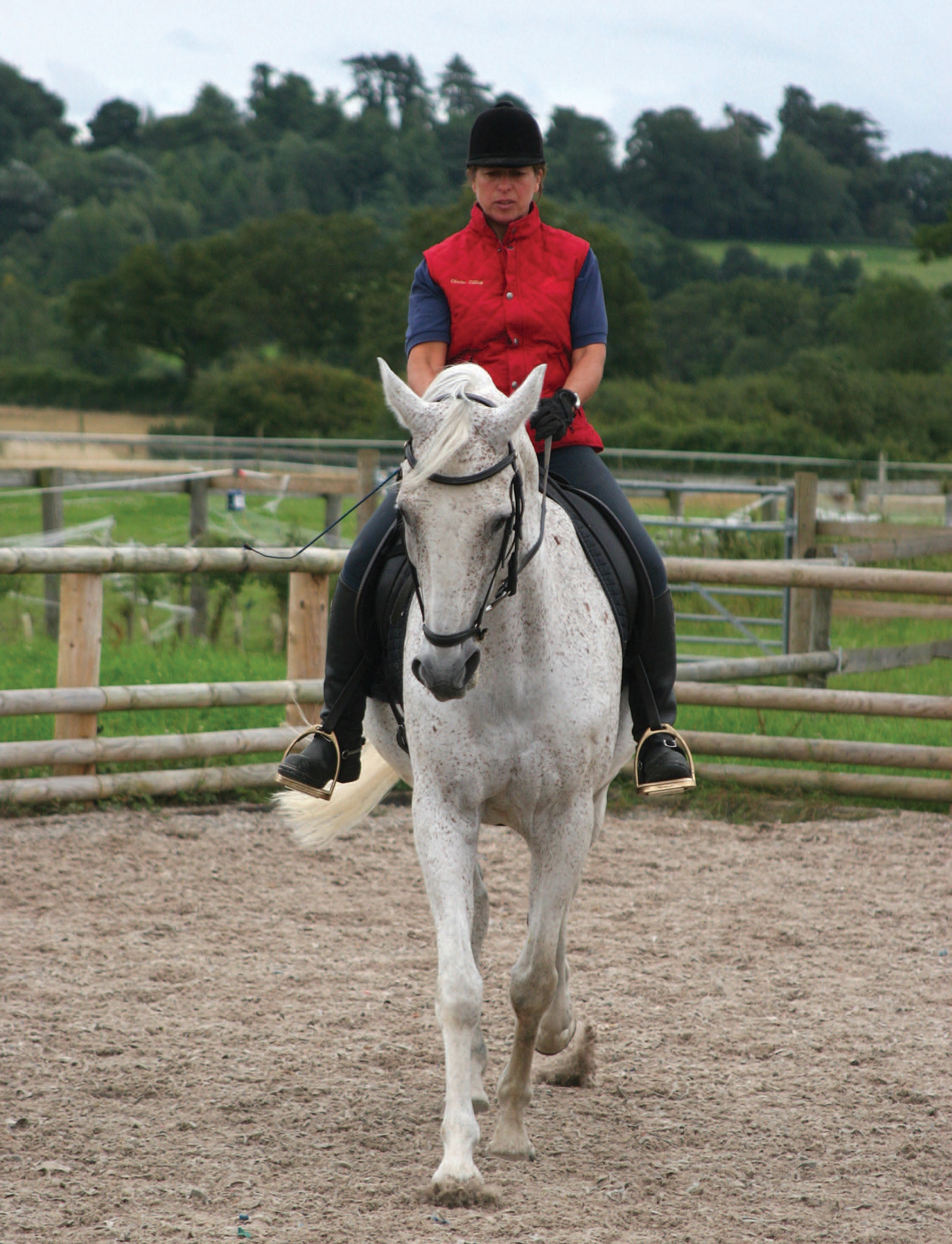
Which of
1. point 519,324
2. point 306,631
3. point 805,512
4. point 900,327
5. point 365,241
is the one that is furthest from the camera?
point 365,241

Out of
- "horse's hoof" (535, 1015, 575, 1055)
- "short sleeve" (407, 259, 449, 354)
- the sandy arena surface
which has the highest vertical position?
"short sleeve" (407, 259, 449, 354)

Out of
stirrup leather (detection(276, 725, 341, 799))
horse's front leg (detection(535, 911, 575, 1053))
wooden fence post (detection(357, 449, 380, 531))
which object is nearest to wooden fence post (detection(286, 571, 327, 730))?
wooden fence post (detection(357, 449, 380, 531))

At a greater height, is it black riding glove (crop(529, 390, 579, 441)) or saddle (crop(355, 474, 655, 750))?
black riding glove (crop(529, 390, 579, 441))

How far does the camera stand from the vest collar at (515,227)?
3.86 metres

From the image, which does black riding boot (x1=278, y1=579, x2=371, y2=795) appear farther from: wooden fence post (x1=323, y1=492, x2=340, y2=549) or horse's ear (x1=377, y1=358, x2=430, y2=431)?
wooden fence post (x1=323, y1=492, x2=340, y2=549)

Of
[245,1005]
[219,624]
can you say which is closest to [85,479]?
[219,624]

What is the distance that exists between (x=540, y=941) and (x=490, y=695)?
0.67 meters

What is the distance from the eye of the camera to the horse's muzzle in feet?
9.04

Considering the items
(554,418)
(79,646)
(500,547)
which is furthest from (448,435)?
(79,646)

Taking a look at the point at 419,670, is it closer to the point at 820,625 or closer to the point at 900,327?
the point at 820,625

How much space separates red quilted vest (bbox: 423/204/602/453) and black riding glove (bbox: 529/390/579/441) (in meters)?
0.32

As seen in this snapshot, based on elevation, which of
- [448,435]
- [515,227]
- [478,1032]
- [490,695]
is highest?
[515,227]

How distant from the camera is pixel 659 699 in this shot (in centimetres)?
407

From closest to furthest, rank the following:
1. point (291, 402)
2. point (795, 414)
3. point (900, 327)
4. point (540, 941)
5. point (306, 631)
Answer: point (540, 941) < point (306, 631) < point (795, 414) < point (291, 402) < point (900, 327)
